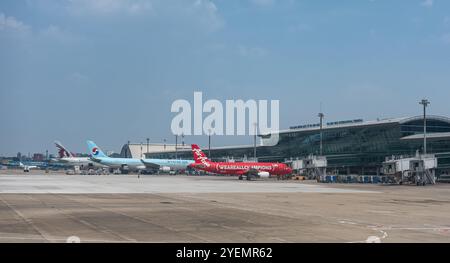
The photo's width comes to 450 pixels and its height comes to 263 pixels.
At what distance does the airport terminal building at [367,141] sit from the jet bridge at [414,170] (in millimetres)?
29693

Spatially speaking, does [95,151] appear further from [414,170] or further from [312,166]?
[414,170]

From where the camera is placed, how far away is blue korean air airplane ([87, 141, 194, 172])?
156062mm

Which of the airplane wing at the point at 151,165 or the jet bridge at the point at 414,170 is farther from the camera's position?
the airplane wing at the point at 151,165

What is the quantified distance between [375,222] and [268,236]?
8.81m

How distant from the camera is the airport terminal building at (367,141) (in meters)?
125

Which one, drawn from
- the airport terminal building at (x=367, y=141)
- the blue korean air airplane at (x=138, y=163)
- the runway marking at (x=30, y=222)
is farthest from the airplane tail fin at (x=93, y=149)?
the runway marking at (x=30, y=222)

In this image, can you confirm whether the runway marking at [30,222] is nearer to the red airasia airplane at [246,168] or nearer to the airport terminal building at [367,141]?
the red airasia airplane at [246,168]

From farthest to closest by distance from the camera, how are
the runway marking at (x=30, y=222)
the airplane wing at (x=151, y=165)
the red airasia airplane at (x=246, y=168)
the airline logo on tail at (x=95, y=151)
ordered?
the airline logo on tail at (x=95, y=151) → the airplane wing at (x=151, y=165) → the red airasia airplane at (x=246, y=168) → the runway marking at (x=30, y=222)

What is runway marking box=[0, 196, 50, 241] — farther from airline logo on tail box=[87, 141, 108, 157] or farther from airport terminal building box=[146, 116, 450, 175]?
airline logo on tail box=[87, 141, 108, 157]

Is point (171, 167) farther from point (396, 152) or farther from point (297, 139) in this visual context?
point (396, 152)

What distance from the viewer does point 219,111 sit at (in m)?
69.9

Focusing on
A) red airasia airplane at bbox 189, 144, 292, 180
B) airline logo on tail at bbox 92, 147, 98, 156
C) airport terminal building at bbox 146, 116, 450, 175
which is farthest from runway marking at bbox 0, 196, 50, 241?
airline logo on tail at bbox 92, 147, 98, 156

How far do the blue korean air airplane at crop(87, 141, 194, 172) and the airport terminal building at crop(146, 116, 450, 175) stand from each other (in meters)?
32.6
